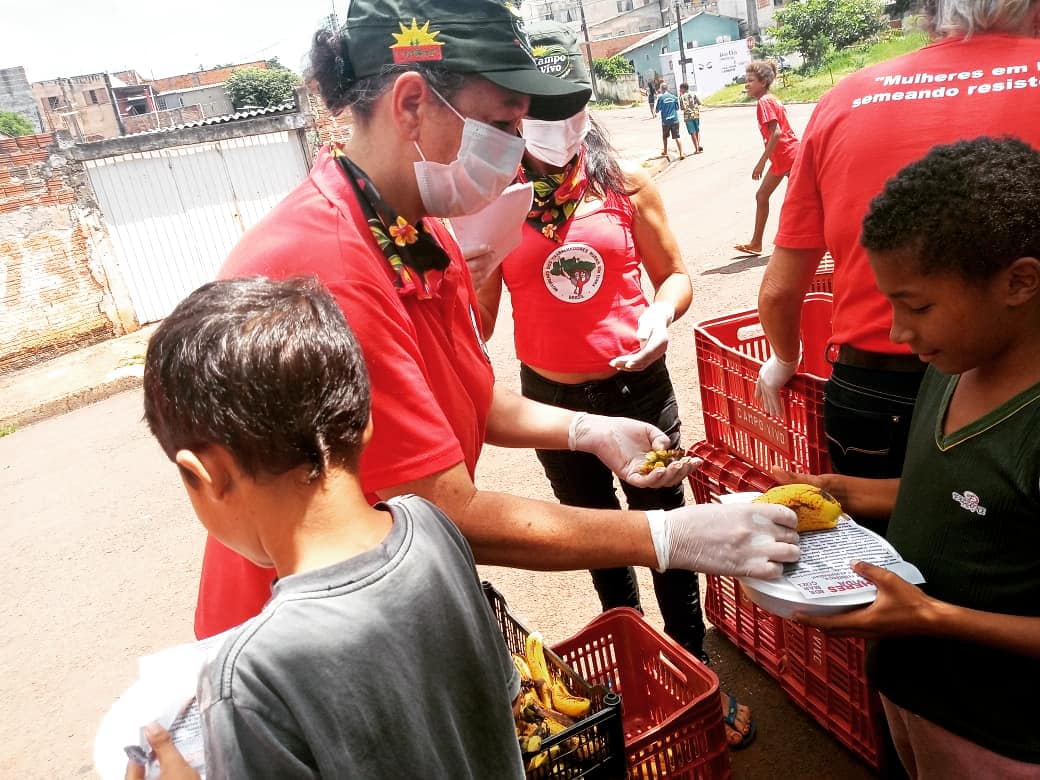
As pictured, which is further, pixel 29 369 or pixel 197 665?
pixel 29 369

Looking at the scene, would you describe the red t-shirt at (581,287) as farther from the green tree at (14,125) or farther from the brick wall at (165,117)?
the green tree at (14,125)

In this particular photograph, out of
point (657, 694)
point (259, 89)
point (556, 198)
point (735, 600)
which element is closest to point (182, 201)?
point (556, 198)

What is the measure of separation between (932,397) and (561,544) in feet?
2.82

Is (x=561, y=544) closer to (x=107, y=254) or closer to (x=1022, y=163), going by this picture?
(x=1022, y=163)

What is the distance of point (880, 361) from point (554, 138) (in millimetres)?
1322

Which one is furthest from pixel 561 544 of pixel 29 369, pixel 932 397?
pixel 29 369

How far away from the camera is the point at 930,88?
6.31 feet

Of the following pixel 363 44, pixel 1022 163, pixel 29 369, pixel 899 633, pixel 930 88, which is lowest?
pixel 29 369

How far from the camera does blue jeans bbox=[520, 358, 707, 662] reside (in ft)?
9.15

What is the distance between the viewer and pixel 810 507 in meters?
1.81

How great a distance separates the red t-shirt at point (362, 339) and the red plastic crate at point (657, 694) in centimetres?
81

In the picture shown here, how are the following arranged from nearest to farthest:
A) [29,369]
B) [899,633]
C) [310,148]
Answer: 1. [899,633]
2. [29,369]
3. [310,148]

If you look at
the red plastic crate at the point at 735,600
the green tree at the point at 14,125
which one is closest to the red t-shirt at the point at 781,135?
the red plastic crate at the point at 735,600

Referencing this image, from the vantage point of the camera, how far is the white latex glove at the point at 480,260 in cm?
253
